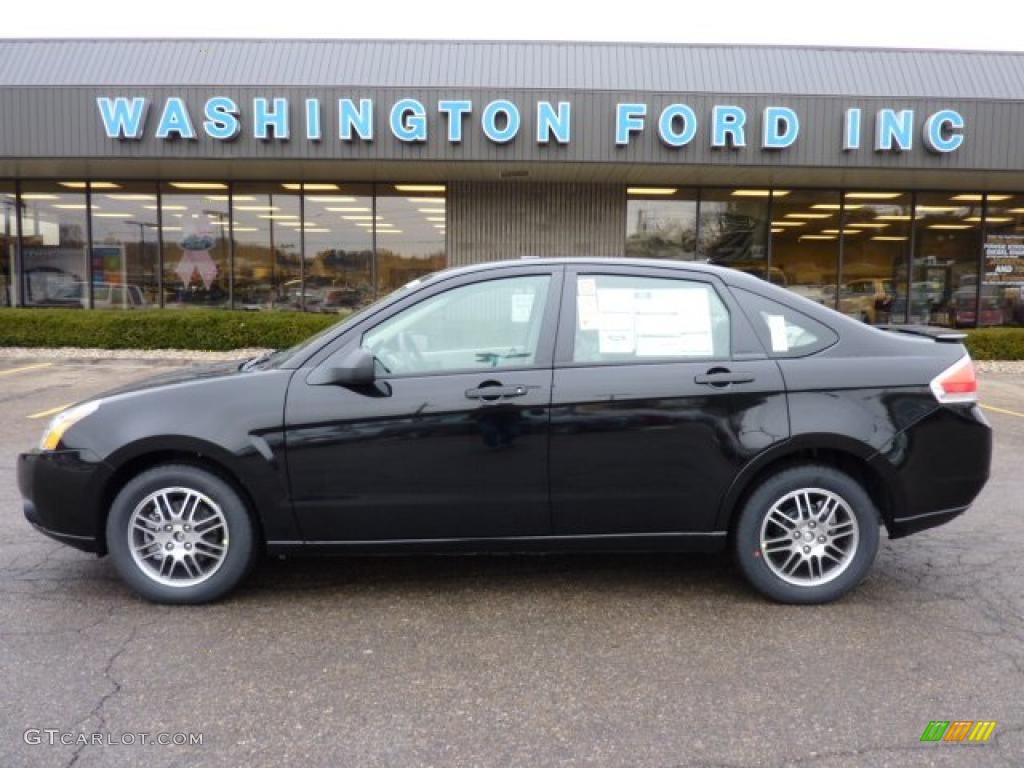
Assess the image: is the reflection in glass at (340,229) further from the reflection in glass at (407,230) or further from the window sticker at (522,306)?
the window sticker at (522,306)

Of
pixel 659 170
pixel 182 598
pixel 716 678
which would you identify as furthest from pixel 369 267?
pixel 716 678

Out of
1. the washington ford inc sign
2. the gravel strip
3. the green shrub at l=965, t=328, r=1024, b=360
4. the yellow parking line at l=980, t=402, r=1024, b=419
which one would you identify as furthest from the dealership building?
the yellow parking line at l=980, t=402, r=1024, b=419

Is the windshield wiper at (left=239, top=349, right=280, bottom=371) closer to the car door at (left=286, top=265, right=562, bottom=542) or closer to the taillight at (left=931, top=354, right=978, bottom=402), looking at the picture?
the car door at (left=286, top=265, right=562, bottom=542)

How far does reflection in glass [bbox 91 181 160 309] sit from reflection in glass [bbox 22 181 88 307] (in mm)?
329

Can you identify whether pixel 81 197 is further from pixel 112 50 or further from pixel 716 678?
pixel 716 678

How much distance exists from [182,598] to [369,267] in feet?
44.2

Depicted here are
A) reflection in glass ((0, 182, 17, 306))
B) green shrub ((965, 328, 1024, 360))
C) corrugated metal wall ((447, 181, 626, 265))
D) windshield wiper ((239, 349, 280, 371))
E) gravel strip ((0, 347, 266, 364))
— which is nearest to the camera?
windshield wiper ((239, 349, 280, 371))

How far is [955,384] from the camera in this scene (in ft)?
12.9

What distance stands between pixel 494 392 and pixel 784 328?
4.74 ft

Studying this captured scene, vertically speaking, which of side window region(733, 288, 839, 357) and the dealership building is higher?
the dealership building

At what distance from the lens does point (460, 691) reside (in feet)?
10.1

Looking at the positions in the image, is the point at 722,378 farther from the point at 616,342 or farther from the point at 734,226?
the point at 734,226

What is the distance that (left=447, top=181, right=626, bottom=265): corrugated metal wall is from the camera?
1667 centimetres

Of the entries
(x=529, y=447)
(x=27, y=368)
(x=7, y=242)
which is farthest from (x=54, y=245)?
(x=529, y=447)
